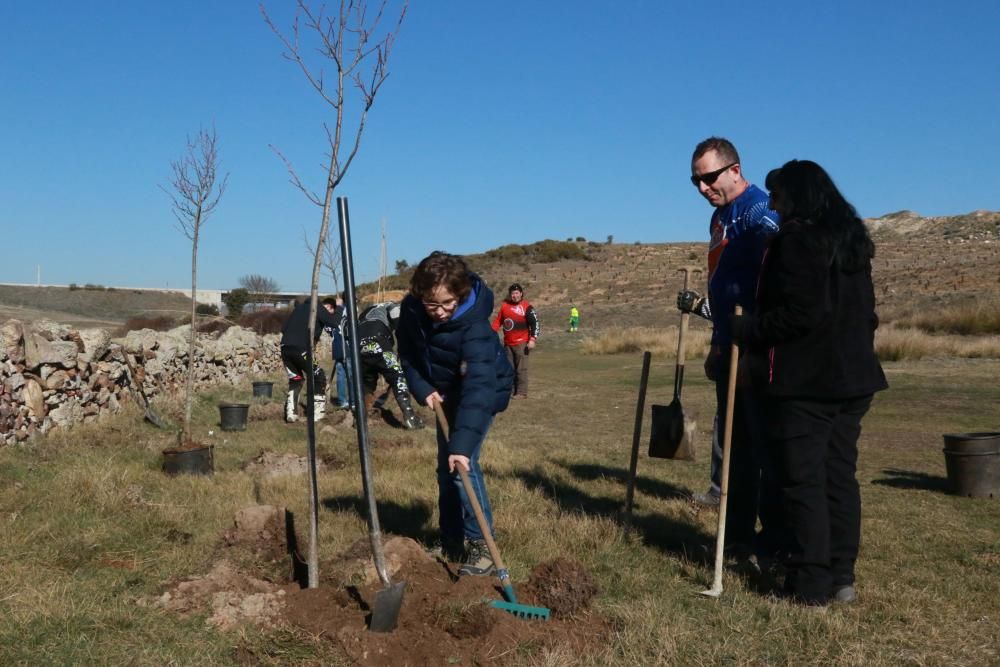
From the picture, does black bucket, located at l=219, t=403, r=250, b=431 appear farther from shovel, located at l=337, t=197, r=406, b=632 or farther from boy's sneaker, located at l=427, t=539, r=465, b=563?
shovel, located at l=337, t=197, r=406, b=632

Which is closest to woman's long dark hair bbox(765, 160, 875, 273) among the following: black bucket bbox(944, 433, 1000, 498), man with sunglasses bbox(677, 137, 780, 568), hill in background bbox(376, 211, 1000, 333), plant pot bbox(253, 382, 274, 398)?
man with sunglasses bbox(677, 137, 780, 568)

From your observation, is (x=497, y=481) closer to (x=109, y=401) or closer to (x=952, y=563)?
(x=952, y=563)

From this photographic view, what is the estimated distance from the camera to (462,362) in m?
4.43

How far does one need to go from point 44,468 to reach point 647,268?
196ft

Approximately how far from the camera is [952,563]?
4.83 meters

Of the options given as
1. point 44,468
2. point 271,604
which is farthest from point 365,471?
point 44,468

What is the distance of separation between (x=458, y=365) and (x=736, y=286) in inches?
60.9

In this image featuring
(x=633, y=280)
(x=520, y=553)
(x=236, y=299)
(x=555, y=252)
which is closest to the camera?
(x=520, y=553)

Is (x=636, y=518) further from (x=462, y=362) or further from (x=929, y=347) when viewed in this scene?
(x=929, y=347)

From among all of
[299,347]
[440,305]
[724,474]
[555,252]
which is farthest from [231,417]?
[555,252]

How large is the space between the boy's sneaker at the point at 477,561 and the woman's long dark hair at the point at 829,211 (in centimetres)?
223

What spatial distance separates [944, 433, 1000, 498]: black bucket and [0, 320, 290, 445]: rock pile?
806cm

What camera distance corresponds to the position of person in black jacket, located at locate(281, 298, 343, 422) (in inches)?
408

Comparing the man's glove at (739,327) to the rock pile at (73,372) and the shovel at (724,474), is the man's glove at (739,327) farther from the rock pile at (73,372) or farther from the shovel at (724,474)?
the rock pile at (73,372)
